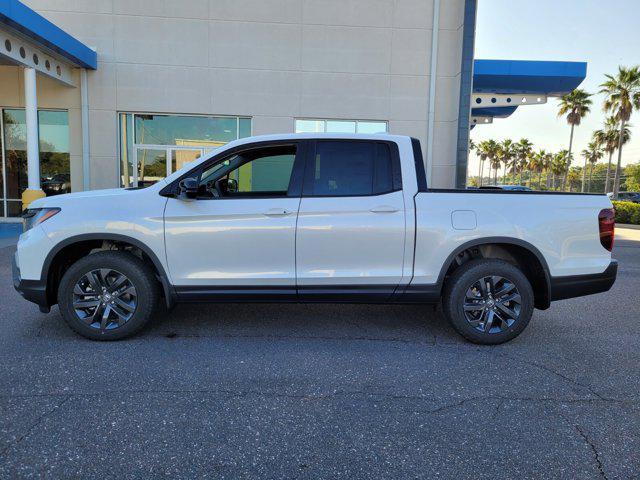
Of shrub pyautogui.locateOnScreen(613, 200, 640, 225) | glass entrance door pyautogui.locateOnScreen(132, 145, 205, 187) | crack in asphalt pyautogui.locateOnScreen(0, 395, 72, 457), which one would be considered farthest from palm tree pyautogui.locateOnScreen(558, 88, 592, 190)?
crack in asphalt pyautogui.locateOnScreen(0, 395, 72, 457)

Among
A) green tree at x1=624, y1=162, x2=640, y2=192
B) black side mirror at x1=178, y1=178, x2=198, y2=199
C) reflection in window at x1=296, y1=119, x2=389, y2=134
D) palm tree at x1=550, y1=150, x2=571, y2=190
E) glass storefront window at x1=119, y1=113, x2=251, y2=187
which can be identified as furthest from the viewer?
palm tree at x1=550, y1=150, x2=571, y2=190

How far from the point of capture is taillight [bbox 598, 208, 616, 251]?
4266mm

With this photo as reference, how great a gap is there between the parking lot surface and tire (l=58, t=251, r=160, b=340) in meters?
0.17

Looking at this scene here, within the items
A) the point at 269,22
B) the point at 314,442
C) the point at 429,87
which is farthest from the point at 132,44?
the point at 314,442

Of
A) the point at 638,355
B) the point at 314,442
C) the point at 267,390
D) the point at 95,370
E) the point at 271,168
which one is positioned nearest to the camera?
the point at 314,442

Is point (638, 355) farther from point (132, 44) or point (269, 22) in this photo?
point (132, 44)

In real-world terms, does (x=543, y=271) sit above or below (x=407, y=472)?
above

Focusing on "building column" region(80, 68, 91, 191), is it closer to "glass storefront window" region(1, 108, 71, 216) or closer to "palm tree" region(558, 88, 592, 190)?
"glass storefront window" region(1, 108, 71, 216)

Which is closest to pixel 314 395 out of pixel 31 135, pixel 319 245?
pixel 319 245

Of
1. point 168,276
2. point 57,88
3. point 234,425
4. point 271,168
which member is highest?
point 57,88

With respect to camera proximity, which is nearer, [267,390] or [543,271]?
[267,390]

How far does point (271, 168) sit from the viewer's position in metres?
5.14

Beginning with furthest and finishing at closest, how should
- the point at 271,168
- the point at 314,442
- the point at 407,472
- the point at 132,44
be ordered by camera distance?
1. the point at 132,44
2. the point at 271,168
3. the point at 314,442
4. the point at 407,472

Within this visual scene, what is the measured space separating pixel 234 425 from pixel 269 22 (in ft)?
42.9
